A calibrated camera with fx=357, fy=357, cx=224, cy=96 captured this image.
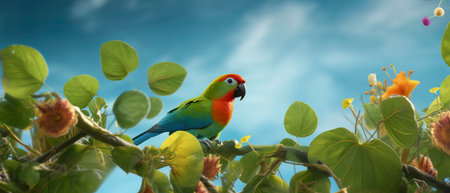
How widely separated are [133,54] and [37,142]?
0.62 feet

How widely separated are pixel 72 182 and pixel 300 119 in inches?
18.0

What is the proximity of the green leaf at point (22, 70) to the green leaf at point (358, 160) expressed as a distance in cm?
41

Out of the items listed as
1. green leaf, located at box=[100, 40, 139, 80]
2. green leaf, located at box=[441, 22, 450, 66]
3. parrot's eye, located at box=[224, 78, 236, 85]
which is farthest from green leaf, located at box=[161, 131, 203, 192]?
parrot's eye, located at box=[224, 78, 236, 85]

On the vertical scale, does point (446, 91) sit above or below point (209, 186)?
above

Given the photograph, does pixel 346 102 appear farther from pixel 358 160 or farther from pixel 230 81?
pixel 230 81

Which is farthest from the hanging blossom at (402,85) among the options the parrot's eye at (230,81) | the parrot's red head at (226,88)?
the parrot's eye at (230,81)

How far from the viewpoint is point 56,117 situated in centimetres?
41

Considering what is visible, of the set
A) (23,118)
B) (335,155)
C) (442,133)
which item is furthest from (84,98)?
(442,133)

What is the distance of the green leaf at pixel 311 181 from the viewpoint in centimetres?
55

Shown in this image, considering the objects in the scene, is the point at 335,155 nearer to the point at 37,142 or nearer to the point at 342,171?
the point at 342,171

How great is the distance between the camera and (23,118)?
53cm

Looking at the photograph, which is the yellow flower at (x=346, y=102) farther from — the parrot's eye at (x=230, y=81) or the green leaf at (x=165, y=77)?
the parrot's eye at (x=230, y=81)

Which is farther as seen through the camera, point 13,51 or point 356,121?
point 356,121

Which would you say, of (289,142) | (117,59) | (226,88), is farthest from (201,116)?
(117,59)
